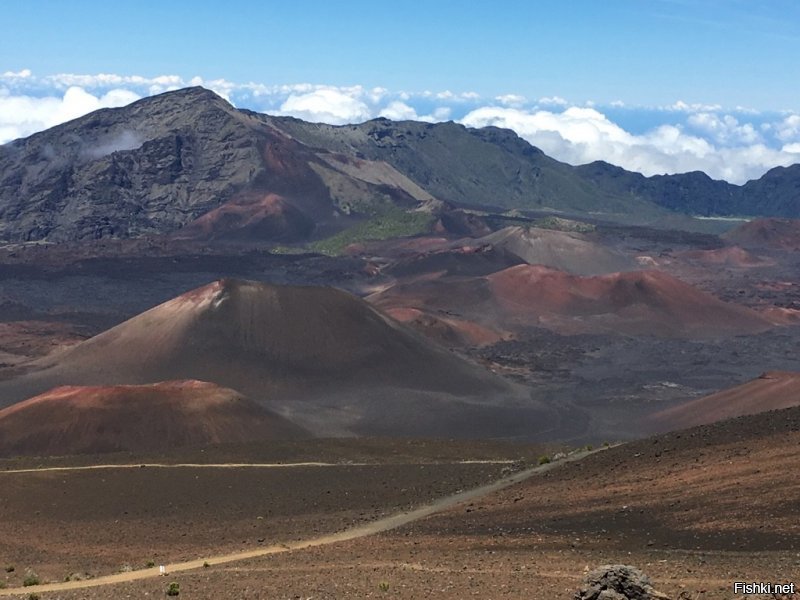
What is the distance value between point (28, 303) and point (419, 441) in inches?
4083

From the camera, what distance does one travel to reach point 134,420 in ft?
236

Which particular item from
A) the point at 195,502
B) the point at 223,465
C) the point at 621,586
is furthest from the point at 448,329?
the point at 621,586

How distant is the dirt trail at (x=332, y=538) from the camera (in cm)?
3045

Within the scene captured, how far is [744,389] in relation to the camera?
282 feet

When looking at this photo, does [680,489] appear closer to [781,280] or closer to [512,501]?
[512,501]

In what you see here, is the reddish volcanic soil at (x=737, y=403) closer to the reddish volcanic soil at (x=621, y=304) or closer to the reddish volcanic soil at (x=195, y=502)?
the reddish volcanic soil at (x=195, y=502)

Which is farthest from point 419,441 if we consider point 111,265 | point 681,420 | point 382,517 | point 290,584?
point 111,265

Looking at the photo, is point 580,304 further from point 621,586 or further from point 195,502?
point 621,586

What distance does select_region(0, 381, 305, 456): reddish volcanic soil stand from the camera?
69.7 m

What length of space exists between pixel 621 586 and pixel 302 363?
3127 inches

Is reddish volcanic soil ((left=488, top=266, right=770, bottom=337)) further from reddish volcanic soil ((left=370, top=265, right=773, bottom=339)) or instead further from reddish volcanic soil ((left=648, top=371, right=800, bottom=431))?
reddish volcanic soil ((left=648, top=371, right=800, bottom=431))

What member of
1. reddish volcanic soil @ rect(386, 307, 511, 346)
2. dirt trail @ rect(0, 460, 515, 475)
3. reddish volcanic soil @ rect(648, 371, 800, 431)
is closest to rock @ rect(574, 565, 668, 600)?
dirt trail @ rect(0, 460, 515, 475)

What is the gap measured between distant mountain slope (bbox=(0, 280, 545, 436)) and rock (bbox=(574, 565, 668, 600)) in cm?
6253

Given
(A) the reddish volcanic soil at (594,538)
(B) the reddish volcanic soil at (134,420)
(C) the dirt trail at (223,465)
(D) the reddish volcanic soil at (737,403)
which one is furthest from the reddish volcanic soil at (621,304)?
(A) the reddish volcanic soil at (594,538)
